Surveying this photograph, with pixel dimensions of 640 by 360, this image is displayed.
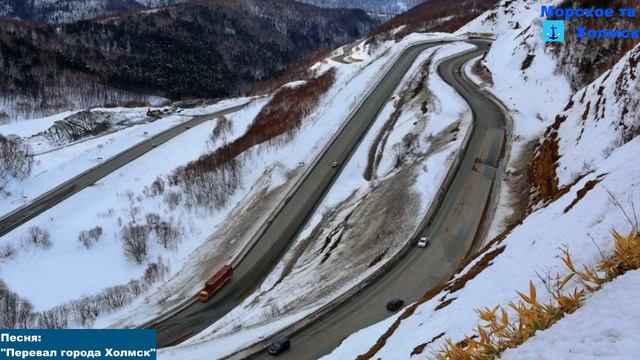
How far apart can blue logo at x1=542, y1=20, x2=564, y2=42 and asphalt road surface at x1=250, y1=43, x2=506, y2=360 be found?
54.1ft

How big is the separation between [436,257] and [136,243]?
80.4 ft

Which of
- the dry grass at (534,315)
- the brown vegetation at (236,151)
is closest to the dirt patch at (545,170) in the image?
the dry grass at (534,315)

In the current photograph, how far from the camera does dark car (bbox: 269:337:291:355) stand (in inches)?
883

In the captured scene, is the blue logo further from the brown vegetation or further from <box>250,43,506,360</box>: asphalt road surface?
the brown vegetation

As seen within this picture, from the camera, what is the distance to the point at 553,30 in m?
54.8

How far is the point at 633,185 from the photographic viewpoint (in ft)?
37.2

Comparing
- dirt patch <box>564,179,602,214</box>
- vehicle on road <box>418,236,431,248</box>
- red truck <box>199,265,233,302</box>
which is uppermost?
dirt patch <box>564,179,602,214</box>

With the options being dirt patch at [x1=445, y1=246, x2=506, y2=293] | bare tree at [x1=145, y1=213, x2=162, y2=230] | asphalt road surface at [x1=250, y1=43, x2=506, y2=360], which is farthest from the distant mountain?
dirt patch at [x1=445, y1=246, x2=506, y2=293]

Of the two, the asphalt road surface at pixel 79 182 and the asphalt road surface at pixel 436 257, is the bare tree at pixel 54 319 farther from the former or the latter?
the asphalt road surface at pixel 79 182

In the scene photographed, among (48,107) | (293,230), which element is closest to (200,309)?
(293,230)

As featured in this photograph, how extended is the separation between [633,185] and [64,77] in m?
161

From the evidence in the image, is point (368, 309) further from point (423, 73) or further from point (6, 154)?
point (6, 154)

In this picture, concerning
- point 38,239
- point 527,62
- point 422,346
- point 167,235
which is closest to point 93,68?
point 38,239

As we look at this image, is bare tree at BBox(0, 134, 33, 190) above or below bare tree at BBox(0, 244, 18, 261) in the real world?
above
